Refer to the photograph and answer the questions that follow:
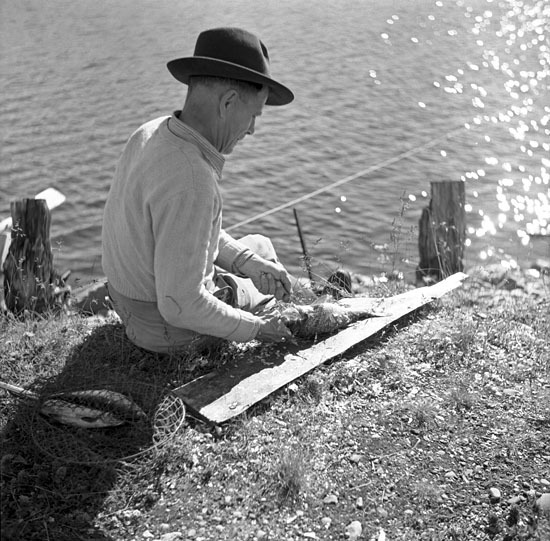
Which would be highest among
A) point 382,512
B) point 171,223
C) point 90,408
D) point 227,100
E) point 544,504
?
point 227,100

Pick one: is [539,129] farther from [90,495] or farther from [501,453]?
[90,495]

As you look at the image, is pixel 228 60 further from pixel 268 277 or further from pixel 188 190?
pixel 268 277

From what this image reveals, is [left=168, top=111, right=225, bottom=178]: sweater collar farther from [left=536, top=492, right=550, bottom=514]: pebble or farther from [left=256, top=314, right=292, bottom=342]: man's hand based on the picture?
[left=536, top=492, right=550, bottom=514]: pebble

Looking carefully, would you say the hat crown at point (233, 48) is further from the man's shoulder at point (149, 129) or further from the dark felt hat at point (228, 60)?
the man's shoulder at point (149, 129)

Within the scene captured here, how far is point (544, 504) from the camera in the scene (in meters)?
3.48

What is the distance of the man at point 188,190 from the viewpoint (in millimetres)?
3570

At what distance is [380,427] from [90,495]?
1621 mm

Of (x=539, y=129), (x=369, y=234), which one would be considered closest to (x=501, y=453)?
(x=369, y=234)

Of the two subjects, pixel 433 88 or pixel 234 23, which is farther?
pixel 234 23

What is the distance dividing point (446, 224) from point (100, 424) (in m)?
5.66

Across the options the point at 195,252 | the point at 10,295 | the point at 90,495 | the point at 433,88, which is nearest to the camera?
the point at 90,495

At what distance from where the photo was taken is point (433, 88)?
1620 centimetres

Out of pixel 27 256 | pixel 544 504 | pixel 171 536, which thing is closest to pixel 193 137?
pixel 171 536

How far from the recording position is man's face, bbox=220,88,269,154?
3732 millimetres
